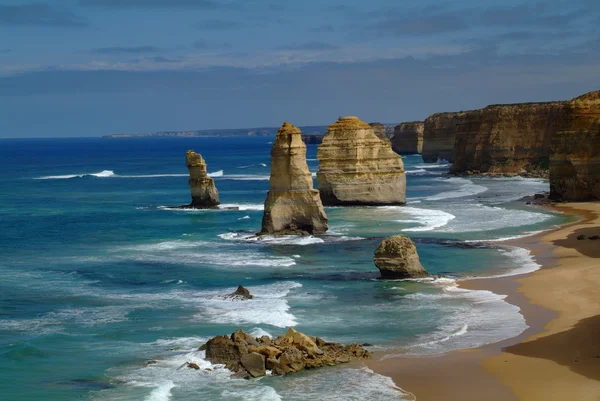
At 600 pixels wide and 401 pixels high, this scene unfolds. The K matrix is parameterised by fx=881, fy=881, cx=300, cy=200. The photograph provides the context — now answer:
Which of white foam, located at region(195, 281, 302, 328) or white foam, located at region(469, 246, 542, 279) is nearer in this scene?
white foam, located at region(195, 281, 302, 328)

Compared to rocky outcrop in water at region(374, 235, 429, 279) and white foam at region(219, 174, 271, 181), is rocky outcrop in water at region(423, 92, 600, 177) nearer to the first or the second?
white foam at region(219, 174, 271, 181)

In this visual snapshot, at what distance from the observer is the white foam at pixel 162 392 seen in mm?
20000

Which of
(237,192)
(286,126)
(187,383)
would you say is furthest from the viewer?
(237,192)

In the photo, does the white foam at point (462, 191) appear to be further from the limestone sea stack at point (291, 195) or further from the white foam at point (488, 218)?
the limestone sea stack at point (291, 195)

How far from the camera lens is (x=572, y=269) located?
115 feet

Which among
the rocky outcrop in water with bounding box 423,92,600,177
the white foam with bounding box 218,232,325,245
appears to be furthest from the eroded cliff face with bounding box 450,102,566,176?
the white foam with bounding box 218,232,325,245

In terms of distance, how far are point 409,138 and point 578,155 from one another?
9733 centimetres

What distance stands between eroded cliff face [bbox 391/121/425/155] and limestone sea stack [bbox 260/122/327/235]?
106615 millimetres

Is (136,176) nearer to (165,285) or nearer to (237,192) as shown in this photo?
(237,192)

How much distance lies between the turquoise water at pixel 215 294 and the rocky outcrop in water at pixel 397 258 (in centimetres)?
59

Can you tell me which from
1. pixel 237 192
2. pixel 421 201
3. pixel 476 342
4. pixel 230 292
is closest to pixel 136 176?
pixel 237 192

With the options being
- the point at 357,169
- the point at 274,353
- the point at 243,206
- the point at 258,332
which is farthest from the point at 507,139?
the point at 274,353

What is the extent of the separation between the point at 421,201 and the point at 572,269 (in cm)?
3243

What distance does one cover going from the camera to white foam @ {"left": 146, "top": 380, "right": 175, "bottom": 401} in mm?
20000
